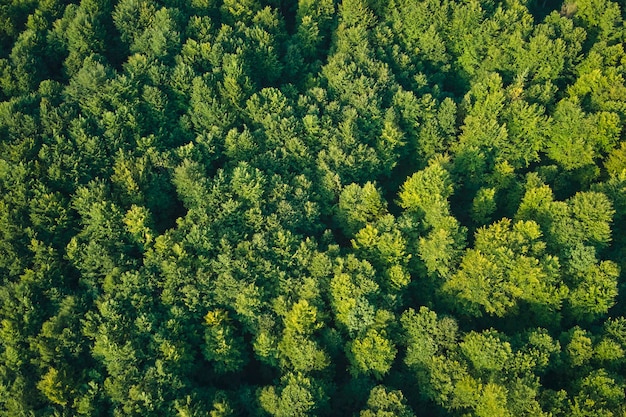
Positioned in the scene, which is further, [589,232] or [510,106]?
[510,106]

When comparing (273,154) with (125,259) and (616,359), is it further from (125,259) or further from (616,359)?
(616,359)

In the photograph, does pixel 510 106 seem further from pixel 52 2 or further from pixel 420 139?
pixel 52 2

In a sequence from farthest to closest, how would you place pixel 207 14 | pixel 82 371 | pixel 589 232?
pixel 207 14
pixel 589 232
pixel 82 371

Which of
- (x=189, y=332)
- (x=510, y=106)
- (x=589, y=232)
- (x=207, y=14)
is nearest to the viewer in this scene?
(x=189, y=332)

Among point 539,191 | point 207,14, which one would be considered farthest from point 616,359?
point 207,14

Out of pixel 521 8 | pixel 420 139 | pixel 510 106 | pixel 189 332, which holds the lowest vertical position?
pixel 189 332

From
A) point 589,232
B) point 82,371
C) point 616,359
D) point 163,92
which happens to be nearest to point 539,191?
point 589,232

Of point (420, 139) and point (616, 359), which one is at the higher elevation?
point (420, 139)
